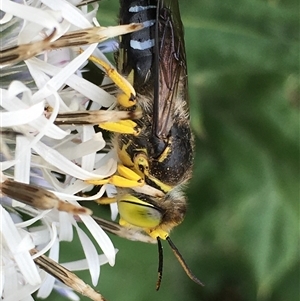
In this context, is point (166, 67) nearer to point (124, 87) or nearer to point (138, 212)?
point (124, 87)

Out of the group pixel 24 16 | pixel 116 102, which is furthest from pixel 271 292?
pixel 24 16

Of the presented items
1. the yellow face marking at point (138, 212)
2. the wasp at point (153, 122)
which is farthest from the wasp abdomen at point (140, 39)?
the yellow face marking at point (138, 212)

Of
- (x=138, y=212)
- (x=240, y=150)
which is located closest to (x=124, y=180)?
(x=138, y=212)

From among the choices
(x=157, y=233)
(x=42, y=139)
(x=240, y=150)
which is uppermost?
(x=42, y=139)

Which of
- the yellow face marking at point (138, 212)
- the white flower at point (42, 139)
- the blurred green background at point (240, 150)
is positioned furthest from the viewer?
the blurred green background at point (240, 150)

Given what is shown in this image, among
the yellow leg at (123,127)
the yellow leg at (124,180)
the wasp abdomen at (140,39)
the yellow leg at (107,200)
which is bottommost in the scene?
the yellow leg at (107,200)

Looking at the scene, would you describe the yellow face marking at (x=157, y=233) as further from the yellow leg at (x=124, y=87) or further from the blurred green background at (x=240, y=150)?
the blurred green background at (x=240, y=150)
